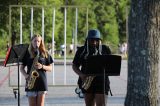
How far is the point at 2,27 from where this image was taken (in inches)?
1553

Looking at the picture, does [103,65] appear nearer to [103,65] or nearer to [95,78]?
[103,65]

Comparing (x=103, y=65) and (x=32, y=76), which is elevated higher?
(x=103, y=65)

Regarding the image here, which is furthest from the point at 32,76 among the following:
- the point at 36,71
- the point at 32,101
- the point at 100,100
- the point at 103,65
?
the point at 103,65

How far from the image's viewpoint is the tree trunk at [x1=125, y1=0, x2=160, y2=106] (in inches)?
269

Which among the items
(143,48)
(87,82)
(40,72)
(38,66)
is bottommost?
(87,82)

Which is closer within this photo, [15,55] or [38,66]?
[38,66]

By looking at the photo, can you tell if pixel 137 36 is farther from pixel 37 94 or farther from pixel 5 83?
pixel 5 83

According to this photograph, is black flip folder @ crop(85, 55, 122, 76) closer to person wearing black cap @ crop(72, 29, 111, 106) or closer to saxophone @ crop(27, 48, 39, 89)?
person wearing black cap @ crop(72, 29, 111, 106)

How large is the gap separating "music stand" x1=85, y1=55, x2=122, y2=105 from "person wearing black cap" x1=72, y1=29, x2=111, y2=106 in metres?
0.20

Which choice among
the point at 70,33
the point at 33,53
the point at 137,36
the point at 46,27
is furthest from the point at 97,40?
the point at 70,33

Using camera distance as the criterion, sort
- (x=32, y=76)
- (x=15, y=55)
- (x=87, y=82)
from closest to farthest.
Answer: (x=87, y=82) → (x=32, y=76) → (x=15, y=55)

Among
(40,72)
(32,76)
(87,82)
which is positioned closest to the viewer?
(87,82)

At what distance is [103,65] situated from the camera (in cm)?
822

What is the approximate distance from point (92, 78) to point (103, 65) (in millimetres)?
383
